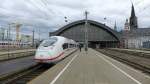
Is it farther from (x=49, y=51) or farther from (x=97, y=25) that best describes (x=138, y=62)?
(x=97, y=25)

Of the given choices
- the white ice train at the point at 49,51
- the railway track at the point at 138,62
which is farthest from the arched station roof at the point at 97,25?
the white ice train at the point at 49,51

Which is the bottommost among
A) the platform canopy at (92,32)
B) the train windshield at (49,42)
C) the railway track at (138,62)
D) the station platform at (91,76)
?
the railway track at (138,62)

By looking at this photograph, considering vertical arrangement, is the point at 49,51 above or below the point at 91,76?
above

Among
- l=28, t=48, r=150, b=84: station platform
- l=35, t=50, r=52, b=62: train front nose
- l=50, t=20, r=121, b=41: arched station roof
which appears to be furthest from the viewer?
l=50, t=20, r=121, b=41: arched station roof

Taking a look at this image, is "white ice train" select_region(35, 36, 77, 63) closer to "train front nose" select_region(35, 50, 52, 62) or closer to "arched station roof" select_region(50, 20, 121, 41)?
"train front nose" select_region(35, 50, 52, 62)

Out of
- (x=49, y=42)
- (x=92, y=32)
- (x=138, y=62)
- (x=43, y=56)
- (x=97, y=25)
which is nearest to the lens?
(x=43, y=56)

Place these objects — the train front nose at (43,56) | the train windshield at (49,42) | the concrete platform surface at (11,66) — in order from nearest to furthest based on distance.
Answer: the concrete platform surface at (11,66) → the train front nose at (43,56) → the train windshield at (49,42)

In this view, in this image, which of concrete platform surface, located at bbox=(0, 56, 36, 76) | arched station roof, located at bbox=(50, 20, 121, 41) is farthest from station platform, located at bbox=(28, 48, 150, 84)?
arched station roof, located at bbox=(50, 20, 121, 41)

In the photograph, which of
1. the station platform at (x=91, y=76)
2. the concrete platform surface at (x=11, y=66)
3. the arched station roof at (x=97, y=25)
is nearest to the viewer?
the station platform at (x=91, y=76)

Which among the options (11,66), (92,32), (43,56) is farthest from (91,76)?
(92,32)

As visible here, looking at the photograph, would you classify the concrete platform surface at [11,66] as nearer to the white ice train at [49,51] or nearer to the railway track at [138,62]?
the white ice train at [49,51]

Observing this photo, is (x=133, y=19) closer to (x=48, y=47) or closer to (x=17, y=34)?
(x=17, y=34)

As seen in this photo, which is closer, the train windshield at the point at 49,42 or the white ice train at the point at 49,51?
the white ice train at the point at 49,51

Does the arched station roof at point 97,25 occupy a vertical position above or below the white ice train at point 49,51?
above
